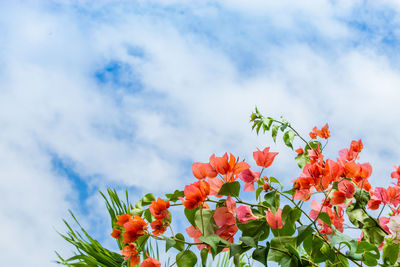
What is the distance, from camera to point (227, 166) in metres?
0.70

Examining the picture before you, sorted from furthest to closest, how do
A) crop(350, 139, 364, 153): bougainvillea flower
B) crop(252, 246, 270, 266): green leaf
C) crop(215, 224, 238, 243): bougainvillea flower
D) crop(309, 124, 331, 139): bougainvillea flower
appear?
1. crop(309, 124, 331, 139): bougainvillea flower
2. crop(350, 139, 364, 153): bougainvillea flower
3. crop(215, 224, 238, 243): bougainvillea flower
4. crop(252, 246, 270, 266): green leaf

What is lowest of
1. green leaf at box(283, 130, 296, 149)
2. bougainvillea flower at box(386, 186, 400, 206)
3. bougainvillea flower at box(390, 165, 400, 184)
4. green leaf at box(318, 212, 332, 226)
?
green leaf at box(318, 212, 332, 226)

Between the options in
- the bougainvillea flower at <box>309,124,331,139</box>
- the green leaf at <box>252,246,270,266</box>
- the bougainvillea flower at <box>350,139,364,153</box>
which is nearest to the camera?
the green leaf at <box>252,246,270,266</box>

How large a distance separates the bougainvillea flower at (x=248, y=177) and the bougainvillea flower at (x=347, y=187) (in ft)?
0.53

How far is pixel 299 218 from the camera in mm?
654

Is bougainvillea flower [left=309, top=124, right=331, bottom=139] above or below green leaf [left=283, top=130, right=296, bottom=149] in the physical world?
above

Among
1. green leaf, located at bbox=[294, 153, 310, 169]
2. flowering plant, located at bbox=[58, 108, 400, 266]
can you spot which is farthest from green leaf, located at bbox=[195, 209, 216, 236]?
green leaf, located at bbox=[294, 153, 310, 169]

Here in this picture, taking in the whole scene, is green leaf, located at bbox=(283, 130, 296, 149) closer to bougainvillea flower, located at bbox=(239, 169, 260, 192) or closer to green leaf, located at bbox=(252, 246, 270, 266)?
bougainvillea flower, located at bbox=(239, 169, 260, 192)

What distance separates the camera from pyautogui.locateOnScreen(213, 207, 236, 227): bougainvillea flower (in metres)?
0.67

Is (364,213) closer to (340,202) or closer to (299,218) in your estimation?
(340,202)

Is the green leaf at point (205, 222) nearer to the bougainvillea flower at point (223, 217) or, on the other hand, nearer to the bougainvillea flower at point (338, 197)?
the bougainvillea flower at point (223, 217)

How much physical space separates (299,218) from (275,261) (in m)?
0.08

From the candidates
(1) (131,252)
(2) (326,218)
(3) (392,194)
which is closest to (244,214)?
(2) (326,218)

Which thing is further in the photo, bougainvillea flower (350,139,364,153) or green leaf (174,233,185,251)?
bougainvillea flower (350,139,364,153)
